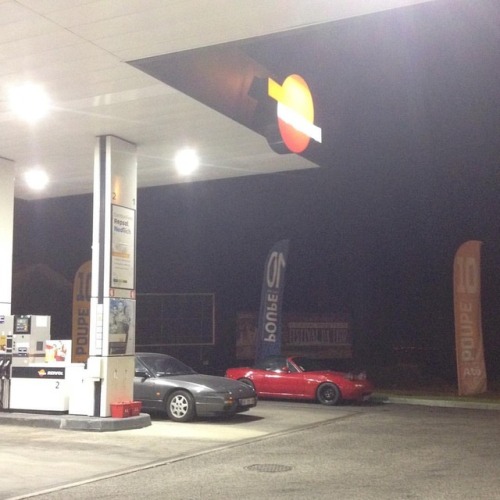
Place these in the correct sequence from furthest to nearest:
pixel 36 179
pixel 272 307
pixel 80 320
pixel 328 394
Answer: pixel 272 307 < pixel 80 320 < pixel 328 394 < pixel 36 179

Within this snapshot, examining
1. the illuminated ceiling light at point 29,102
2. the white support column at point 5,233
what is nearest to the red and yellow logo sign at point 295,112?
the illuminated ceiling light at point 29,102

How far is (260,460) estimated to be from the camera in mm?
9297

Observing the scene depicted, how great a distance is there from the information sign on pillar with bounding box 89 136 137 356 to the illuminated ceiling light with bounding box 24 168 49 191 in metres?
3.41

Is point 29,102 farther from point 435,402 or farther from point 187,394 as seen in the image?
point 435,402

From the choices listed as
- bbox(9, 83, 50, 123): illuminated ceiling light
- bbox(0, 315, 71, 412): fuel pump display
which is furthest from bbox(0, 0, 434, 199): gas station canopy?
bbox(0, 315, 71, 412): fuel pump display

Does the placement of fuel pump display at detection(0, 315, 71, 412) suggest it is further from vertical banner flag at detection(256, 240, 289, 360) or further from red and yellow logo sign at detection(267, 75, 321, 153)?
vertical banner flag at detection(256, 240, 289, 360)

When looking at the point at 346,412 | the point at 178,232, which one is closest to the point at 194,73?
the point at 346,412

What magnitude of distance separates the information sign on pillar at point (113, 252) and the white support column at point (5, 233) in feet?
8.52

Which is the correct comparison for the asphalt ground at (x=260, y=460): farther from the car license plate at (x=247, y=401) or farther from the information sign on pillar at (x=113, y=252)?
the information sign on pillar at (x=113, y=252)

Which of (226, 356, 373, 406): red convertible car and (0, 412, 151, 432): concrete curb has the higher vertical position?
(226, 356, 373, 406): red convertible car

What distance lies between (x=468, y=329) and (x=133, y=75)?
1273 cm

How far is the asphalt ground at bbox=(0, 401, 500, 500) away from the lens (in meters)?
7.45

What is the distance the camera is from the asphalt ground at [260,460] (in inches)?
293

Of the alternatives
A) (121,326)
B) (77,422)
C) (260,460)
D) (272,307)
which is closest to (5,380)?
(77,422)
